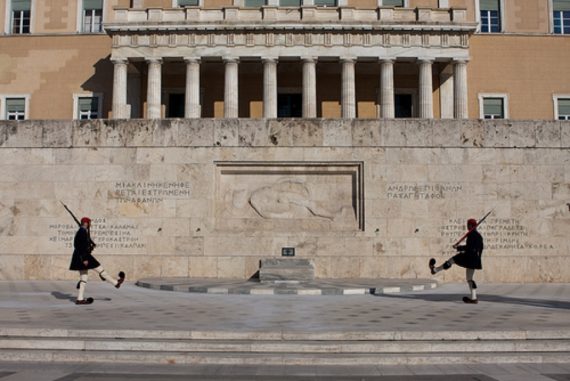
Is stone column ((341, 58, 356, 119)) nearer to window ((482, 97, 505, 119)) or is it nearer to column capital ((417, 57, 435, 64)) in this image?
column capital ((417, 57, 435, 64))

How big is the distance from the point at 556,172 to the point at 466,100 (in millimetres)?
25557

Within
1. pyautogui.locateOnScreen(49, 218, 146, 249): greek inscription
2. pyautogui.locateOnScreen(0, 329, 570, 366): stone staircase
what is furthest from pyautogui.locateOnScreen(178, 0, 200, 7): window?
pyautogui.locateOnScreen(0, 329, 570, 366): stone staircase

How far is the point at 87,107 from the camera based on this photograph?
152 ft

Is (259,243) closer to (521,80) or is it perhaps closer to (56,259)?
(56,259)

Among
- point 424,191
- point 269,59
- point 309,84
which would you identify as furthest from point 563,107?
point 424,191

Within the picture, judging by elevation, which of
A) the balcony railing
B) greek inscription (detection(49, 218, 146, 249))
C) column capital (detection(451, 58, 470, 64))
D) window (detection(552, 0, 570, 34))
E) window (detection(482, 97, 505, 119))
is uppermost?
window (detection(552, 0, 570, 34))

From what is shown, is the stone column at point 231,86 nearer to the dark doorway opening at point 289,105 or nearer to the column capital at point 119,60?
the dark doorway opening at point 289,105

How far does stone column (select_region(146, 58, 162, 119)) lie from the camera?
1651 inches

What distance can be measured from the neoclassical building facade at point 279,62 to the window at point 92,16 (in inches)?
3.2

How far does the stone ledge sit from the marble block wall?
0.15 ft

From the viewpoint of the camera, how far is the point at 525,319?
1030cm

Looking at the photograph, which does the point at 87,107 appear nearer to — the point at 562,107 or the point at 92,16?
the point at 92,16

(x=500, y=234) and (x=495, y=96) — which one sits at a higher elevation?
(x=495, y=96)

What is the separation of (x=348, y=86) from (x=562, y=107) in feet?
59.6
